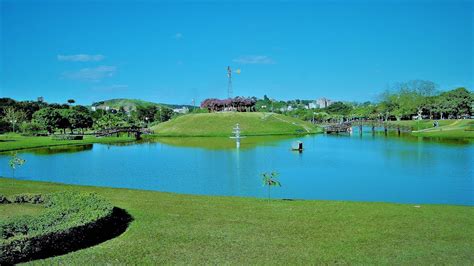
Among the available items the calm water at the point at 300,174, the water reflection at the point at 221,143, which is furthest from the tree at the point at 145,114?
the calm water at the point at 300,174

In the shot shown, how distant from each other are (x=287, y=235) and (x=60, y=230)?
7.51 metres

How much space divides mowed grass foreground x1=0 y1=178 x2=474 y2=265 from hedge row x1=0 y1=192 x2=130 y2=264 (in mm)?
507

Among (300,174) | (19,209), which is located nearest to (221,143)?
(300,174)

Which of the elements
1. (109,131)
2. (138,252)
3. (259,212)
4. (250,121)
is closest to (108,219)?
(138,252)

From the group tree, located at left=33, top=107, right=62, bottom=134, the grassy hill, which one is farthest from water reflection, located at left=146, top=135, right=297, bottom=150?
tree, located at left=33, top=107, right=62, bottom=134

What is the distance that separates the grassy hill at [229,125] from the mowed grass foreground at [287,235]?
8254 cm

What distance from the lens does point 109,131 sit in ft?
341

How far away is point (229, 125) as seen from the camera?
11238 cm

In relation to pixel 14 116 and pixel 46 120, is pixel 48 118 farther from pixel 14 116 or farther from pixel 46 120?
pixel 14 116

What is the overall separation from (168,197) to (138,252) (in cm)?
1016

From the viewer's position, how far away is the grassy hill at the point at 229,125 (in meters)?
107

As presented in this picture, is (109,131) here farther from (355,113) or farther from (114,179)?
(355,113)

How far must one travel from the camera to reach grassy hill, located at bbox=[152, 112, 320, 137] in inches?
4198

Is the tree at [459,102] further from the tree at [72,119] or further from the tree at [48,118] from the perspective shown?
the tree at [48,118]
